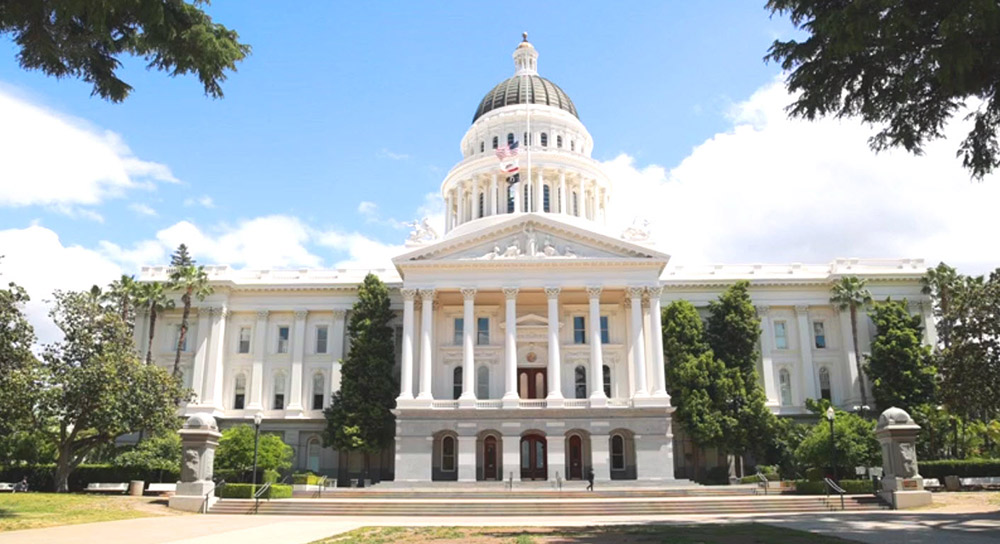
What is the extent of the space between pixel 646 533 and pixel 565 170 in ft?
164

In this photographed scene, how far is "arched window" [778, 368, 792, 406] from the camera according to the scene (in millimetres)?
57281

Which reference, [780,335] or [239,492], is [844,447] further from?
[239,492]

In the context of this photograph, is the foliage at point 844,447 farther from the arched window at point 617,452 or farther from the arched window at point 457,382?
the arched window at point 457,382

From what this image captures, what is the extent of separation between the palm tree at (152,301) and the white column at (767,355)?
4336cm

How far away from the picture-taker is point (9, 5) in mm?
14500

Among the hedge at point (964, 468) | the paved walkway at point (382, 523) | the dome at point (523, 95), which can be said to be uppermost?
the dome at point (523, 95)

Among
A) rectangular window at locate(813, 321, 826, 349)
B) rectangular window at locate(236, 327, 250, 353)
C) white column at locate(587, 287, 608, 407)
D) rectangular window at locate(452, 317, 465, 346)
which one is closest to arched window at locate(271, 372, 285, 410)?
rectangular window at locate(236, 327, 250, 353)

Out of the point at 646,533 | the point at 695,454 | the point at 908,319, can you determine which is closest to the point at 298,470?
the point at 695,454

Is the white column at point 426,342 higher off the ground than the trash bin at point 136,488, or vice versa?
the white column at point 426,342

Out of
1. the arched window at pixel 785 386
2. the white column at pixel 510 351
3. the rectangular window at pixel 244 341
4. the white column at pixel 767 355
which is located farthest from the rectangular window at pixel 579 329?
the rectangular window at pixel 244 341

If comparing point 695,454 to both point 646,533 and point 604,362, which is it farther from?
point 646,533

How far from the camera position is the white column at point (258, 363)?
5703cm

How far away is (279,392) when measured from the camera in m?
58.5

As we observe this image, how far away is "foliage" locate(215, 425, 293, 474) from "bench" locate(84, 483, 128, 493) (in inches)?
197
